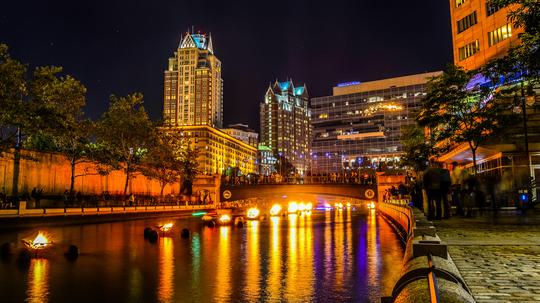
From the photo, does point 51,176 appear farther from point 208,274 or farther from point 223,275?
point 223,275

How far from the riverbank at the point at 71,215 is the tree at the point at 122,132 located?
27.7 feet

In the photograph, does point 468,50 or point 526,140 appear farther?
point 468,50

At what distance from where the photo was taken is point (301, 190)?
3098 inches

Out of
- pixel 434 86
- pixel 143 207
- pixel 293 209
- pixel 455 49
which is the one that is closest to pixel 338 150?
pixel 293 209

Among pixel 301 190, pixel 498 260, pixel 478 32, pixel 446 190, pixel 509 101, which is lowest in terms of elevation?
pixel 498 260

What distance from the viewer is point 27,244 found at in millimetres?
18641

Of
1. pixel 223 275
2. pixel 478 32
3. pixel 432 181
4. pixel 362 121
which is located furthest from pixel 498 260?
pixel 362 121

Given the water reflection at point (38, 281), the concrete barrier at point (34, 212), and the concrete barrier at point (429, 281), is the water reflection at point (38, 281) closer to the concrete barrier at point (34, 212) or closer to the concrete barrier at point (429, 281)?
the concrete barrier at point (429, 281)

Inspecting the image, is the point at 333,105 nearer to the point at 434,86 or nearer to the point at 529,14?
the point at 434,86

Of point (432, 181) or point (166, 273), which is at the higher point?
point (432, 181)

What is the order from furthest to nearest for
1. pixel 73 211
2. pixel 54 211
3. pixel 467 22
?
pixel 467 22, pixel 73 211, pixel 54 211

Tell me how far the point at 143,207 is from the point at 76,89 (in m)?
15.0

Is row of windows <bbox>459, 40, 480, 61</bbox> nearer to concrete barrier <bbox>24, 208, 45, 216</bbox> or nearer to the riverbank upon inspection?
the riverbank

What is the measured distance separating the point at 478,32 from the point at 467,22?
3.74 metres
